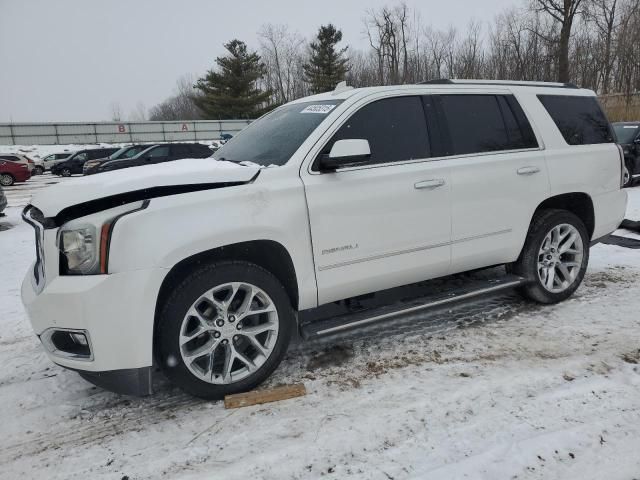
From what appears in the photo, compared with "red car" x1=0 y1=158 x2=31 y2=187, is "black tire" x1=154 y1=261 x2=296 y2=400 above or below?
below

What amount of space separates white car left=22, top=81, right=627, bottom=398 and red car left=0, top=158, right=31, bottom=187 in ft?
75.1

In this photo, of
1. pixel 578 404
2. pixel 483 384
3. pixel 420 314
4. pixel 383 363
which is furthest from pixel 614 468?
pixel 420 314

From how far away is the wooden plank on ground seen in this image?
115 inches

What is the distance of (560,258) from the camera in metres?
4.34

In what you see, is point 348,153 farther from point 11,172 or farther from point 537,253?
point 11,172

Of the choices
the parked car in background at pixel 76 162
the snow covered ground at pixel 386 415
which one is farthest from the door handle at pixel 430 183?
the parked car in background at pixel 76 162

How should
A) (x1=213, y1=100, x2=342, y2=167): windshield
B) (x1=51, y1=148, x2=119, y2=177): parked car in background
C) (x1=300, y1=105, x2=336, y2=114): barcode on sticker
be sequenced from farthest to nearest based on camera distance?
(x1=51, y1=148, x2=119, y2=177): parked car in background < (x1=300, y1=105, x2=336, y2=114): barcode on sticker < (x1=213, y1=100, x2=342, y2=167): windshield

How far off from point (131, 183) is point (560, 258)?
3.74m

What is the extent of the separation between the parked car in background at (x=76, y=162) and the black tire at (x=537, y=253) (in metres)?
28.2

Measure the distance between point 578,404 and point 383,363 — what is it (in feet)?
4.03

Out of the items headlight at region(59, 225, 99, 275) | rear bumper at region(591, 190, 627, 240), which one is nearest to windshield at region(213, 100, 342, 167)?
headlight at region(59, 225, 99, 275)

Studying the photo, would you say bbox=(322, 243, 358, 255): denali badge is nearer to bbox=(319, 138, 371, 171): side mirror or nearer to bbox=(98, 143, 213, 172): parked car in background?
bbox=(319, 138, 371, 171): side mirror

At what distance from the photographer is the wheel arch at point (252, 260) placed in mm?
2789

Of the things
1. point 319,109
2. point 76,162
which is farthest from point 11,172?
point 319,109
